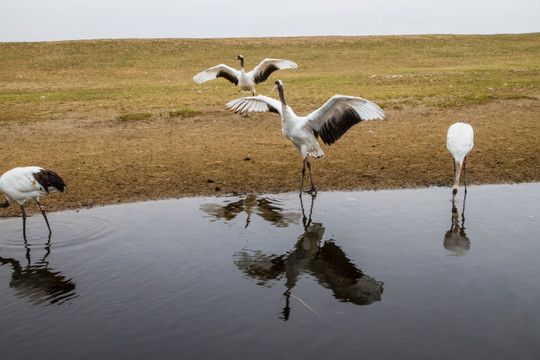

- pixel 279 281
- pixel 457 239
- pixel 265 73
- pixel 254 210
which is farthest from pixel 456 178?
pixel 265 73

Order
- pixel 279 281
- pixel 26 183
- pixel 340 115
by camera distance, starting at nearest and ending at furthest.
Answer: pixel 279 281 → pixel 26 183 → pixel 340 115

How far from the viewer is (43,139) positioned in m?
12.9

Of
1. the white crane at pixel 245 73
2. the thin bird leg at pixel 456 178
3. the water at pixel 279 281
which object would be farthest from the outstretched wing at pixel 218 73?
the thin bird leg at pixel 456 178

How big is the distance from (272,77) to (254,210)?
23.9 meters

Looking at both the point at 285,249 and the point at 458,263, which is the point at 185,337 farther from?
the point at 458,263

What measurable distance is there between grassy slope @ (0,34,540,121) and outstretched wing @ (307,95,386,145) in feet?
25.3

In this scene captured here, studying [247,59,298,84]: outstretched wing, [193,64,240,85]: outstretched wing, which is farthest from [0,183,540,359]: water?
[247,59,298,84]: outstretched wing

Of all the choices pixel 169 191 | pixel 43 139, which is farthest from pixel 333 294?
pixel 43 139

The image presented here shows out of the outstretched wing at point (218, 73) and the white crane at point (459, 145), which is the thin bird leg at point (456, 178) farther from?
the outstretched wing at point (218, 73)

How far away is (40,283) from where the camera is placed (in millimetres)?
5293

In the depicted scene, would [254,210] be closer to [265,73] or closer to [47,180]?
[47,180]

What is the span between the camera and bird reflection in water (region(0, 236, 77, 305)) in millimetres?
4980

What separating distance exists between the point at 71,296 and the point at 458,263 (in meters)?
3.89

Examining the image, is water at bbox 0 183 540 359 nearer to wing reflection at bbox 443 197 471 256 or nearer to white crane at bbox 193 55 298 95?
wing reflection at bbox 443 197 471 256
